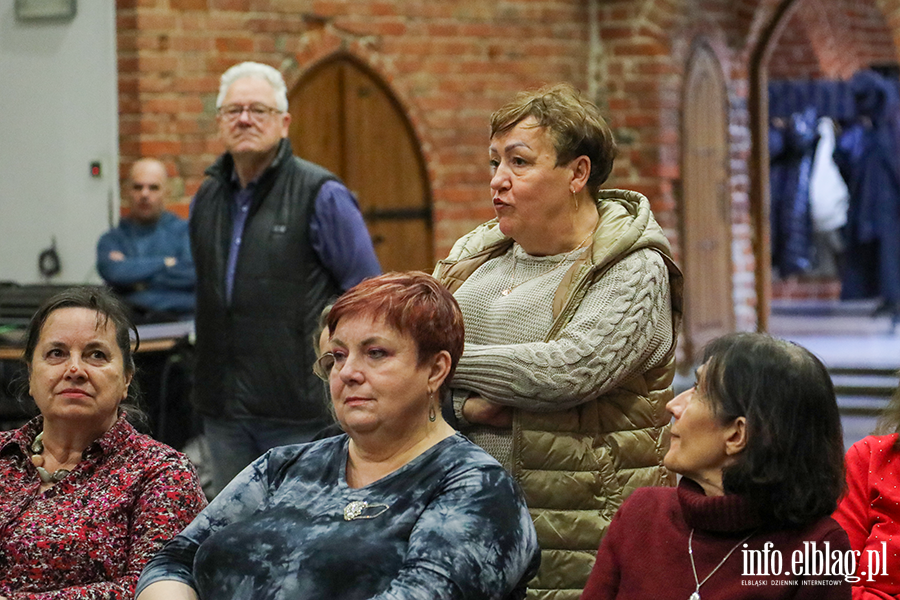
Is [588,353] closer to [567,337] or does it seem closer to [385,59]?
[567,337]

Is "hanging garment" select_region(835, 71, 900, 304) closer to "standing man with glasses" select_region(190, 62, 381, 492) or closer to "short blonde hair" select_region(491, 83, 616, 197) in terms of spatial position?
"standing man with glasses" select_region(190, 62, 381, 492)

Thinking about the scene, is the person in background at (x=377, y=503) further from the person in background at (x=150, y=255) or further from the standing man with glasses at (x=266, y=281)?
the person in background at (x=150, y=255)

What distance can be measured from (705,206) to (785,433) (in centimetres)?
547

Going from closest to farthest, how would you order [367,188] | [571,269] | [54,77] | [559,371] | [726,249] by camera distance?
[559,371]
[571,269]
[54,77]
[367,188]
[726,249]

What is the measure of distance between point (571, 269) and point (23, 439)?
1.09 m

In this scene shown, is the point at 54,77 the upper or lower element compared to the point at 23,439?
upper

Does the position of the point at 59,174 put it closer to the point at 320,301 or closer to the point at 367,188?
the point at 367,188

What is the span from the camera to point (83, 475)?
2240 millimetres

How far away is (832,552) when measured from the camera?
1.78 m

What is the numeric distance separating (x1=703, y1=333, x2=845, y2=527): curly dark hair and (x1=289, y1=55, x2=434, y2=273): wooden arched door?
4470mm

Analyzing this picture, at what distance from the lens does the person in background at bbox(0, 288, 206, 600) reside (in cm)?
216

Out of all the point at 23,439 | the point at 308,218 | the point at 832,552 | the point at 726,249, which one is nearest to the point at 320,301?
the point at 308,218

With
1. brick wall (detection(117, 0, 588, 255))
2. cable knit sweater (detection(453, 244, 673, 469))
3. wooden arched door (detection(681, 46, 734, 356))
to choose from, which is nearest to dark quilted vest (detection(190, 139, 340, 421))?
cable knit sweater (detection(453, 244, 673, 469))

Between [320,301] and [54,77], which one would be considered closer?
[320,301]
